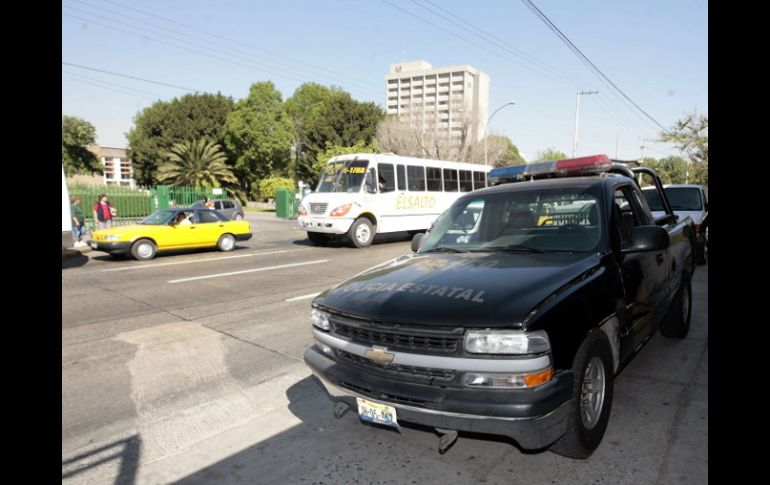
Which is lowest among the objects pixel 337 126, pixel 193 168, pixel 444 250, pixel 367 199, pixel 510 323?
pixel 510 323

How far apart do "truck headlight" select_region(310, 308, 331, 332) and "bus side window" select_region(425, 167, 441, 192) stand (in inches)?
647

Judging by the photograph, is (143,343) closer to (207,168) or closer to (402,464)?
(402,464)

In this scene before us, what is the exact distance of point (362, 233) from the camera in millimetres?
16688

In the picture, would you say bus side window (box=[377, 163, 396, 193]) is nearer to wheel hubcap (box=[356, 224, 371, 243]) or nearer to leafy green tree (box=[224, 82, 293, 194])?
wheel hubcap (box=[356, 224, 371, 243])

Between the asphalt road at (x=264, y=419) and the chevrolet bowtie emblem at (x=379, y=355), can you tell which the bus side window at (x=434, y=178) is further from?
the chevrolet bowtie emblem at (x=379, y=355)

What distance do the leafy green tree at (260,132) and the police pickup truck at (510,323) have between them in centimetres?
5052

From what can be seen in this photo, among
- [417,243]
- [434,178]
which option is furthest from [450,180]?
[417,243]

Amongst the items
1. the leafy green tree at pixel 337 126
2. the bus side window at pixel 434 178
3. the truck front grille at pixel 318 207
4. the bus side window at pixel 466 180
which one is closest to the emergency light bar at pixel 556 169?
the truck front grille at pixel 318 207

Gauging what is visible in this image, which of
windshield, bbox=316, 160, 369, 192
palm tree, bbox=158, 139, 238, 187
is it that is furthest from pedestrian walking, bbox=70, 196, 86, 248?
palm tree, bbox=158, 139, 238, 187

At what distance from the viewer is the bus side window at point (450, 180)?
20594 mm

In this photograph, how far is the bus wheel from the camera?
16312 millimetres

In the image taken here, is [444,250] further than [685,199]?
No

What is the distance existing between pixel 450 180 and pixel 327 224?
694cm

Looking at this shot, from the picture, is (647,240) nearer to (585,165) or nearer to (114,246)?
(585,165)
